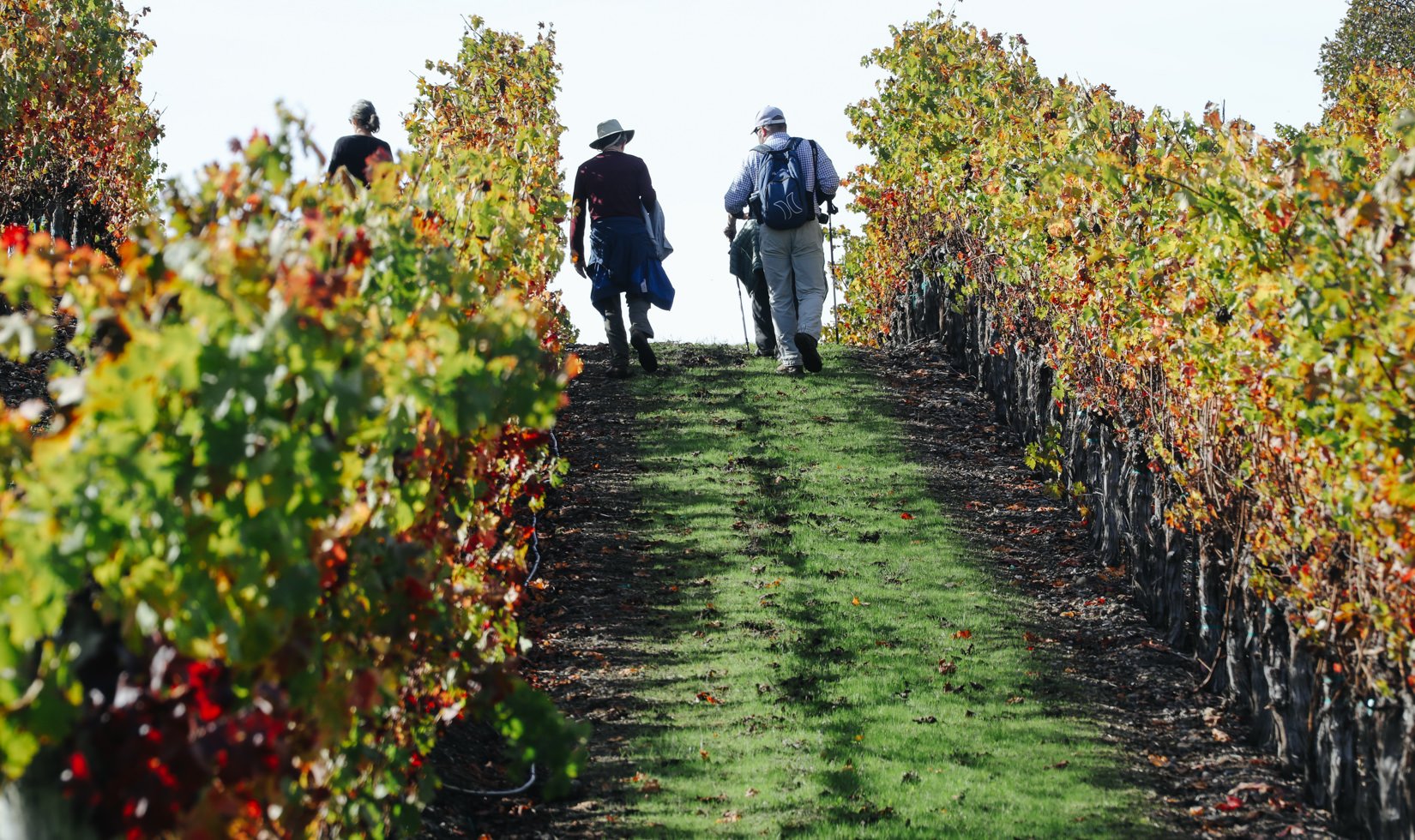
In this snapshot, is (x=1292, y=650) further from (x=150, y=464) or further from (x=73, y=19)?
(x=73, y=19)

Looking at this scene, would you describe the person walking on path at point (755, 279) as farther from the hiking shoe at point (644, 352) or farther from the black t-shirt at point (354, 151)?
the black t-shirt at point (354, 151)

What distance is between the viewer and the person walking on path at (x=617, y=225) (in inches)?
451

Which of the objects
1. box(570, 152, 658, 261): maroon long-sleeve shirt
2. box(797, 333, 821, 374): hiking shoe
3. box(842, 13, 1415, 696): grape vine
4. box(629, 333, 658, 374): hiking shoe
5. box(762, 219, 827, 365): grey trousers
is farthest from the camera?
box(629, 333, 658, 374): hiking shoe

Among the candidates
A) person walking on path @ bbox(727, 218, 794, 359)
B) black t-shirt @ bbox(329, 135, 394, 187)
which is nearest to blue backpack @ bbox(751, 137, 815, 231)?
person walking on path @ bbox(727, 218, 794, 359)

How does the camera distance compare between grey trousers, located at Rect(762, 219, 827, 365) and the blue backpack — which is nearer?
the blue backpack

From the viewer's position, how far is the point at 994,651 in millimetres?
7418

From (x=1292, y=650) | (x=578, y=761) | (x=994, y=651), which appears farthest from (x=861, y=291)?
(x=578, y=761)

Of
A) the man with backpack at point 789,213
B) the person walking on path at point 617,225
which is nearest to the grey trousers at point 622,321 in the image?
the person walking on path at point 617,225

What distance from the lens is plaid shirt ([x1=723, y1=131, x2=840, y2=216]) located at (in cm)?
1145

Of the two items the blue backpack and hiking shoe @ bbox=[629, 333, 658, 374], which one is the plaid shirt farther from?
hiking shoe @ bbox=[629, 333, 658, 374]

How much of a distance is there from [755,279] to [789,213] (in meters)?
1.41

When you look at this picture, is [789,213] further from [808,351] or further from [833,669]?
[833,669]

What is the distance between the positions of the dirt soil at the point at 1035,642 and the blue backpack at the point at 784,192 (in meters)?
1.86

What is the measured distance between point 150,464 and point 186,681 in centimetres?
47
